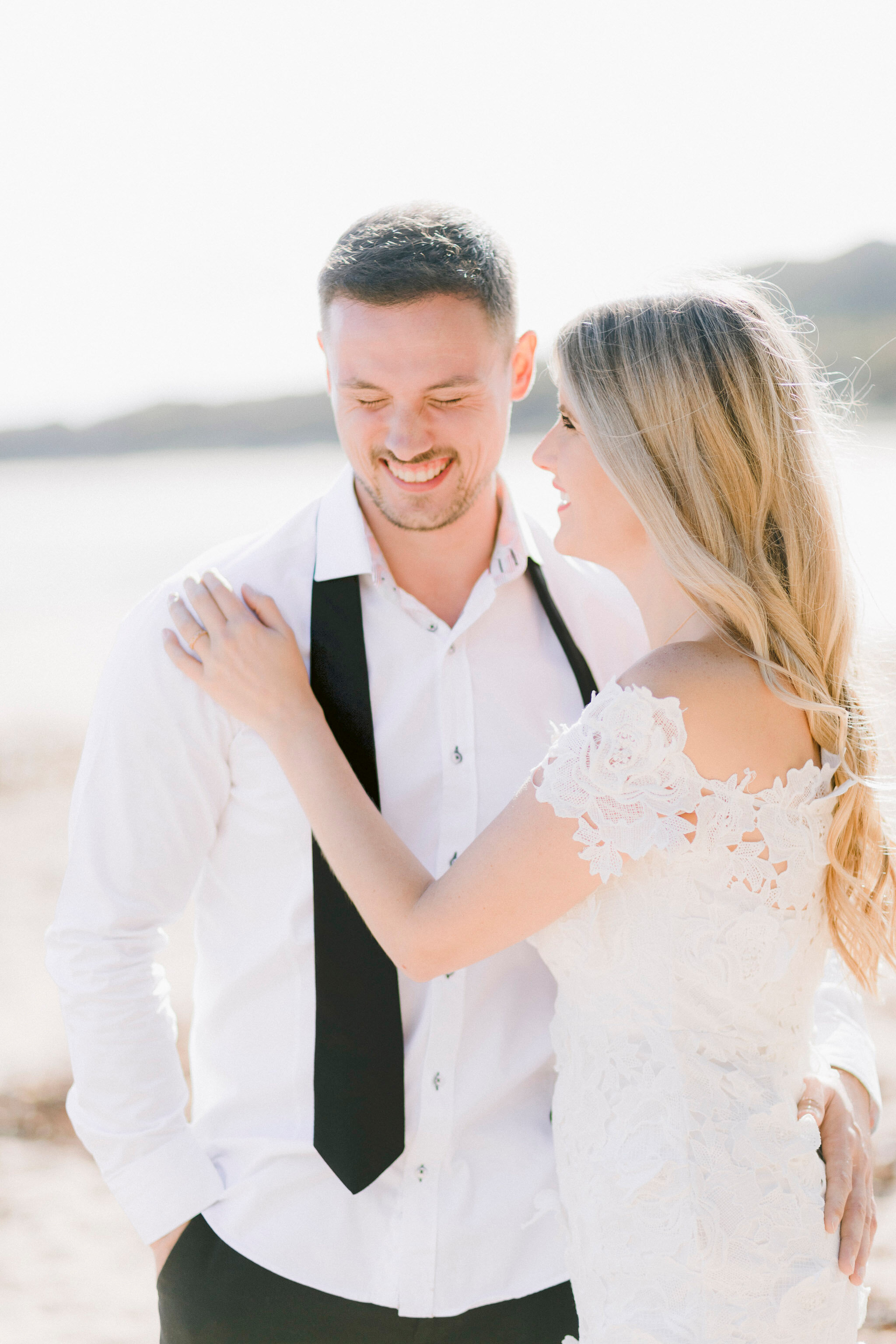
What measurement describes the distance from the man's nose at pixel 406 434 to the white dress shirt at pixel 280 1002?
0.51 ft

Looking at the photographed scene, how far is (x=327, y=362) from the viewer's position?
195 centimetres

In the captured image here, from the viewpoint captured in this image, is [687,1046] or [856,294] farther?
[856,294]

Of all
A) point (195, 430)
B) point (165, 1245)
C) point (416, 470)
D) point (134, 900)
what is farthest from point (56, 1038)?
point (195, 430)

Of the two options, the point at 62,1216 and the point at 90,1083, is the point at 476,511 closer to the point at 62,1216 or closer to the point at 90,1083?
the point at 90,1083

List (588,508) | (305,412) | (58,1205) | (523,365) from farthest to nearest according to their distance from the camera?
(305,412), (58,1205), (523,365), (588,508)

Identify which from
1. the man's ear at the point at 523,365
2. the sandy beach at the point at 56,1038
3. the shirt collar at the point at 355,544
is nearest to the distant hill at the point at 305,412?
the sandy beach at the point at 56,1038

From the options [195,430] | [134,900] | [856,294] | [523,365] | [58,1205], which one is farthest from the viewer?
[195,430]

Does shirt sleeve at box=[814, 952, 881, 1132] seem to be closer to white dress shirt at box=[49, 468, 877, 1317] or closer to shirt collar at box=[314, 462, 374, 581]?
white dress shirt at box=[49, 468, 877, 1317]

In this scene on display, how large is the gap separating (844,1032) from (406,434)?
49.3 inches

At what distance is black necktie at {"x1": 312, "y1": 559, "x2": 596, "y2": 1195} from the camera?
1669 mm

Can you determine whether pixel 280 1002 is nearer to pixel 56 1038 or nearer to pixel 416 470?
pixel 416 470

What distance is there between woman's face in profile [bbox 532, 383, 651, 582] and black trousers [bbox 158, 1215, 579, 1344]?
3.73ft

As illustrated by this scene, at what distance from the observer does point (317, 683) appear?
1796 millimetres

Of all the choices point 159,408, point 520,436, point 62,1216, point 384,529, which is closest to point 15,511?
point 159,408
